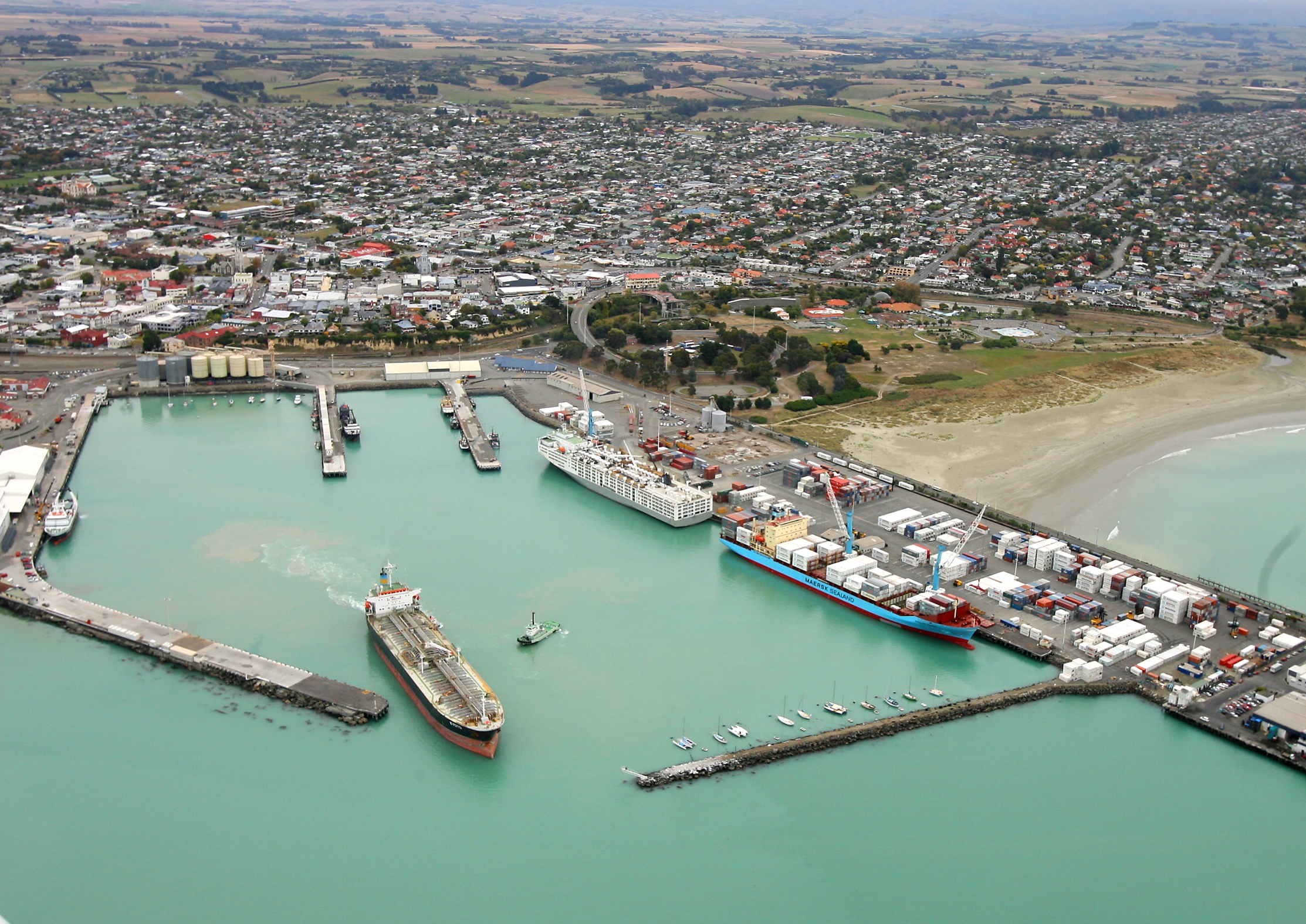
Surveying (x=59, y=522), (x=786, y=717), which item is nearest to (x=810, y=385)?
(x=786, y=717)

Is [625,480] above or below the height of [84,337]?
above

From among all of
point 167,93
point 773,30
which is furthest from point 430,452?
point 773,30

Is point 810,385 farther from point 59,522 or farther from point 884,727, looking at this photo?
point 59,522

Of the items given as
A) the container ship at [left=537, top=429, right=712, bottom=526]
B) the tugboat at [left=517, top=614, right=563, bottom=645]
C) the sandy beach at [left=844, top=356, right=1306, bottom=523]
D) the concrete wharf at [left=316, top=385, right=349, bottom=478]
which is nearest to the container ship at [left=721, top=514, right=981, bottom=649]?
the container ship at [left=537, top=429, right=712, bottom=526]

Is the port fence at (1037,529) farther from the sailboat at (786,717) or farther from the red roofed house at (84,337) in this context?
the red roofed house at (84,337)

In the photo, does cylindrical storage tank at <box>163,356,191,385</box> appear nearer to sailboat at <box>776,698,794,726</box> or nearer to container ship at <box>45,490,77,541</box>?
container ship at <box>45,490,77,541</box>

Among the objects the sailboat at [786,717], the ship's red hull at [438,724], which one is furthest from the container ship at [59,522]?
A: the sailboat at [786,717]

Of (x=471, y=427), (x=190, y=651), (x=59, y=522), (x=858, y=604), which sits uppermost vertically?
(x=59, y=522)

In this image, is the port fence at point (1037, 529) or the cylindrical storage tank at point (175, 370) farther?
the cylindrical storage tank at point (175, 370)
